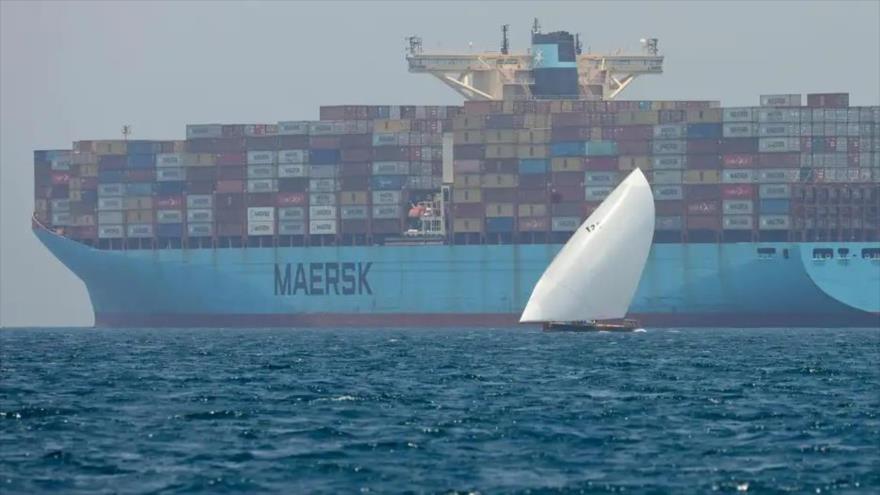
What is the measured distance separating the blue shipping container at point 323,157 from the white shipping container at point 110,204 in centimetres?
1318

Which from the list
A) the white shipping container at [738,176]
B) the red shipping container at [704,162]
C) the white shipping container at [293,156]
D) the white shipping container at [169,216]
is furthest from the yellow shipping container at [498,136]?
the white shipping container at [169,216]

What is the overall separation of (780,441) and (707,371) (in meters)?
23.3

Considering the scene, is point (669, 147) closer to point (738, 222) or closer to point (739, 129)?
point (739, 129)

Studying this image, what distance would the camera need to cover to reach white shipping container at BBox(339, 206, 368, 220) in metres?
126

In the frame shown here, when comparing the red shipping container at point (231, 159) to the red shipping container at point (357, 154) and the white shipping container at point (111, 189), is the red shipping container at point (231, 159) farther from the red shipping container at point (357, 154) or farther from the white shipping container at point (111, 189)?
the red shipping container at point (357, 154)

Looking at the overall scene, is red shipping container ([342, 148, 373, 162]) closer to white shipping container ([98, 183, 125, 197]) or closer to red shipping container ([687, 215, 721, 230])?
white shipping container ([98, 183, 125, 197])

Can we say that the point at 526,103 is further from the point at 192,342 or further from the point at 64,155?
the point at 192,342

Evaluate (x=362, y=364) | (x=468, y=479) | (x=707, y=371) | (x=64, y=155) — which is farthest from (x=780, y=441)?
(x=64, y=155)

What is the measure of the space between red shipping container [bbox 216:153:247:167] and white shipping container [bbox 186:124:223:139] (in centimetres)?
142

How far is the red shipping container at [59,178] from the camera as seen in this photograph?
5349 inches

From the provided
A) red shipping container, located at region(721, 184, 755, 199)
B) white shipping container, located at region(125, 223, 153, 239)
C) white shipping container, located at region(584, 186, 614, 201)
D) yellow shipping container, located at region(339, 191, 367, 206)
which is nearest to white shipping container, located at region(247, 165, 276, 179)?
yellow shipping container, located at region(339, 191, 367, 206)

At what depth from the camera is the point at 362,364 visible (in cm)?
6334

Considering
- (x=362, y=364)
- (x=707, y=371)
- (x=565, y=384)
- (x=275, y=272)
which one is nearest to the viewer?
(x=565, y=384)

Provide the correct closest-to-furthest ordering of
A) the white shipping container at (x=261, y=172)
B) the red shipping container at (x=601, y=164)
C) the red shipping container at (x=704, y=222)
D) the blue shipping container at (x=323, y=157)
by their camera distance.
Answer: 1. the red shipping container at (x=704, y=222)
2. the red shipping container at (x=601, y=164)
3. the blue shipping container at (x=323, y=157)
4. the white shipping container at (x=261, y=172)
